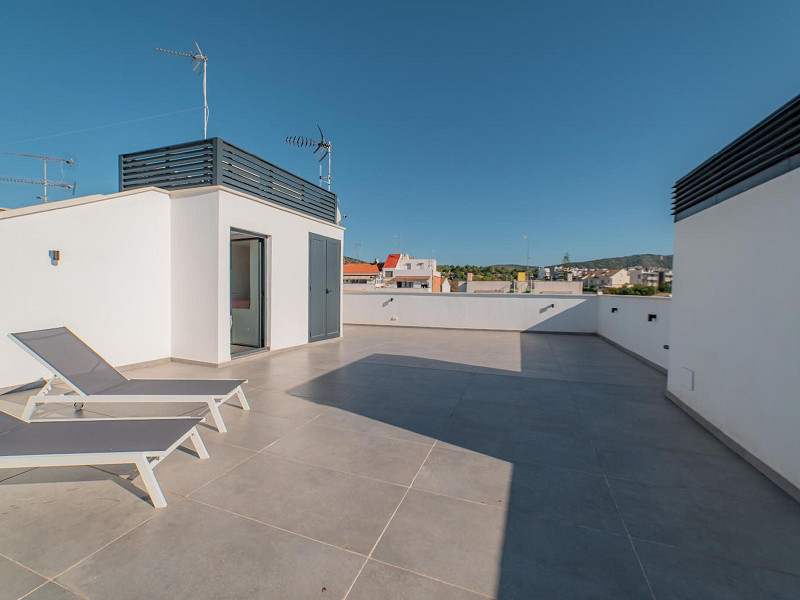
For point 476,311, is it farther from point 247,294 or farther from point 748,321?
point 748,321

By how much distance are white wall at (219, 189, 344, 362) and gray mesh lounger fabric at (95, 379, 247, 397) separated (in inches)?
94.4

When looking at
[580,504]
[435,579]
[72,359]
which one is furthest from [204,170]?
[580,504]

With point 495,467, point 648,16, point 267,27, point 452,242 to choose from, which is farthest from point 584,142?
point 452,242

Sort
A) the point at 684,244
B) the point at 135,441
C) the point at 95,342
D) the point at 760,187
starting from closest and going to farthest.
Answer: the point at 135,441, the point at 760,187, the point at 684,244, the point at 95,342

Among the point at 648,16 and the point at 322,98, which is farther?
the point at 322,98

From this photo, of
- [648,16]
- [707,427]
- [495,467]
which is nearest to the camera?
[495,467]

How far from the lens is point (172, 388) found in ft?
11.3

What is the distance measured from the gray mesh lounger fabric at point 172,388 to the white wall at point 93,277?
2.14 metres

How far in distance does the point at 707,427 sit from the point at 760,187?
2360 mm

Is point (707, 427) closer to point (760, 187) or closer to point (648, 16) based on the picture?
point (760, 187)

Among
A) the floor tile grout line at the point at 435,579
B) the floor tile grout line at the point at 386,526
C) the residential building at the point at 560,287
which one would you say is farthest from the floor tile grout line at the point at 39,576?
the residential building at the point at 560,287

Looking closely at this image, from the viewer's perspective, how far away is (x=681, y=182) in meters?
4.37

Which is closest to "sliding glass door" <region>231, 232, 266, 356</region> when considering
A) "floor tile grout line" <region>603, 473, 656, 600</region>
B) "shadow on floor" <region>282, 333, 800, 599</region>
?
"shadow on floor" <region>282, 333, 800, 599</region>

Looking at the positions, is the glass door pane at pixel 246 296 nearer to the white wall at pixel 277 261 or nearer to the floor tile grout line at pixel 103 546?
the white wall at pixel 277 261
